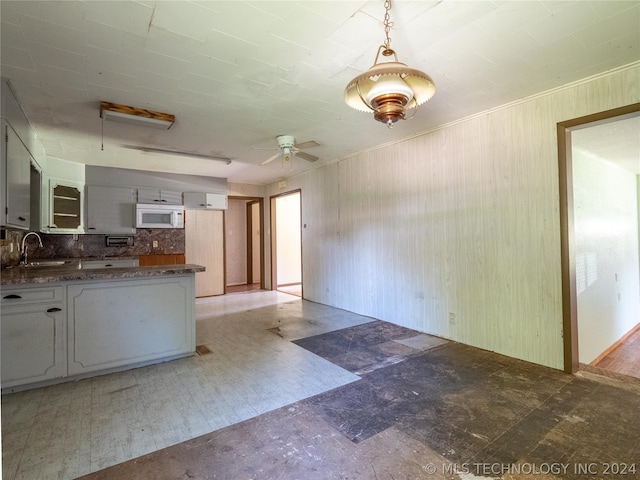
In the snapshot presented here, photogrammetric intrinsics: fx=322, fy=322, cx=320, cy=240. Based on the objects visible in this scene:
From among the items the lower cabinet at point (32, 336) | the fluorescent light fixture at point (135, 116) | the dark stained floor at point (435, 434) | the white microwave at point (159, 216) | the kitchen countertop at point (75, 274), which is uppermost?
the fluorescent light fixture at point (135, 116)

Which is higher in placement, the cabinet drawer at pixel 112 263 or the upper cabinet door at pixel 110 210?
the upper cabinet door at pixel 110 210

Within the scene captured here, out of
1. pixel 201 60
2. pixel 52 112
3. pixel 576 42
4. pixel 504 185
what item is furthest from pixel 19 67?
pixel 504 185

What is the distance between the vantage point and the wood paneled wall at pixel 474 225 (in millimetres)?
2820

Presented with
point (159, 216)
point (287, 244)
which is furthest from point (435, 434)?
point (287, 244)

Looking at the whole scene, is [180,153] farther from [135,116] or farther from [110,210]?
[110,210]

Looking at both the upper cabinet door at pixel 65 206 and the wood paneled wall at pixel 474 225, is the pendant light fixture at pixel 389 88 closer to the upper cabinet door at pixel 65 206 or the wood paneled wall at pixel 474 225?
the wood paneled wall at pixel 474 225

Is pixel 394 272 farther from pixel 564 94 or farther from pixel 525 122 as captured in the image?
pixel 564 94

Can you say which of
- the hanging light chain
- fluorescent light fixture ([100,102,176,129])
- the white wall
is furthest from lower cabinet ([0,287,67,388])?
the white wall

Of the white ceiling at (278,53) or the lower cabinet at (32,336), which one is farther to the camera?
the lower cabinet at (32,336)

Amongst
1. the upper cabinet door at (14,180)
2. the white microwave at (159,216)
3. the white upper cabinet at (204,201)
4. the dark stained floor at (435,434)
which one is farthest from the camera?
the white upper cabinet at (204,201)

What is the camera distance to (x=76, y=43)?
2041mm

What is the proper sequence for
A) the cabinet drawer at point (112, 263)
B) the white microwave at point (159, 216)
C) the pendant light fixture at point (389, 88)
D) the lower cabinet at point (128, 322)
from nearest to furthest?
the pendant light fixture at point (389, 88)
the lower cabinet at point (128, 322)
the cabinet drawer at point (112, 263)
the white microwave at point (159, 216)

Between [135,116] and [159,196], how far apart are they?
2.81 meters

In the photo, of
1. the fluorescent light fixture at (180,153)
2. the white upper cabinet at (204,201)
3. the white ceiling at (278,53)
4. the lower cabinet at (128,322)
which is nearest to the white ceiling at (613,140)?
the white ceiling at (278,53)
